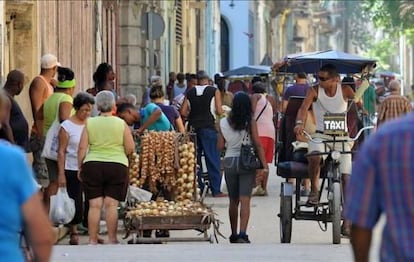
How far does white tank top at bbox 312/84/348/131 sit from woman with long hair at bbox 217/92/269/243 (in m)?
0.62

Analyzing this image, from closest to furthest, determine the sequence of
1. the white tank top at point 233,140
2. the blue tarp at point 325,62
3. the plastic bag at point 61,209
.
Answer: the plastic bag at point 61,209
the white tank top at point 233,140
the blue tarp at point 325,62

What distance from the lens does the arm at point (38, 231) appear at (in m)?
5.52

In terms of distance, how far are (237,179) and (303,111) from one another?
0.92m

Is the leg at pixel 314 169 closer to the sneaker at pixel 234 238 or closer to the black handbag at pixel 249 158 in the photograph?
the black handbag at pixel 249 158

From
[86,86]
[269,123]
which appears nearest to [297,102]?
[269,123]

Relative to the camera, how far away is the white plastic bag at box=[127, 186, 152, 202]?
15033 millimetres

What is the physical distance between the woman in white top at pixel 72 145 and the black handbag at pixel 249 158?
1527 millimetres

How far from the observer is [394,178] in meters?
5.24

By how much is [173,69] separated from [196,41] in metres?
6.97

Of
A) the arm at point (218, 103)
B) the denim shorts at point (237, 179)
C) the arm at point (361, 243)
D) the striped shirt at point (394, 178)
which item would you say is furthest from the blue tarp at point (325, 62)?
the striped shirt at point (394, 178)

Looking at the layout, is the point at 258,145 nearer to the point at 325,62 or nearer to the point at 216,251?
the point at 216,251

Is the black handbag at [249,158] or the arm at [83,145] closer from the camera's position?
the arm at [83,145]

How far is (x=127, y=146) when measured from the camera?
43.7 ft

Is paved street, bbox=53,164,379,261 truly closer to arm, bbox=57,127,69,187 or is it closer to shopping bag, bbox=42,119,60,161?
arm, bbox=57,127,69,187
